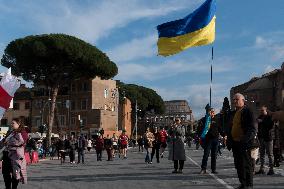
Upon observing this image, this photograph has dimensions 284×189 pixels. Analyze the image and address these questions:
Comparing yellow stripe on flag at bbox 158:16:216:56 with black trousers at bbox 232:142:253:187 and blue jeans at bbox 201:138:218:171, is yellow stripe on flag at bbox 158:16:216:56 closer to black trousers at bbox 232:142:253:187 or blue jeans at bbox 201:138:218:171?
blue jeans at bbox 201:138:218:171

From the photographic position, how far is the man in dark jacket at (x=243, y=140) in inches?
376

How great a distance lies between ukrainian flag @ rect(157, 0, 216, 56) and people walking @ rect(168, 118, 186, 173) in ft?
7.44

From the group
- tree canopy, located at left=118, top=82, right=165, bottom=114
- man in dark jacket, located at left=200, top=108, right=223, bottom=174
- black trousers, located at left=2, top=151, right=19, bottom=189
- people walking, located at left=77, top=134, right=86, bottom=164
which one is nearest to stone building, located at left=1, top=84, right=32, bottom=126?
tree canopy, located at left=118, top=82, right=165, bottom=114

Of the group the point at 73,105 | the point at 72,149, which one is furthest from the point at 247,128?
the point at 73,105

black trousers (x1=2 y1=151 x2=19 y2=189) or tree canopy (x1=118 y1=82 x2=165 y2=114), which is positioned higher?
tree canopy (x1=118 y1=82 x2=165 y2=114)

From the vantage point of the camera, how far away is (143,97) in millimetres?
125812

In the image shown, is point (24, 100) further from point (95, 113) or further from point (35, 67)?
point (35, 67)

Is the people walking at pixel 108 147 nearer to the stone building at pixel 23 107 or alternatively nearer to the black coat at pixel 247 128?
the black coat at pixel 247 128

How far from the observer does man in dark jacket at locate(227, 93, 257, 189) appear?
9.55 metres

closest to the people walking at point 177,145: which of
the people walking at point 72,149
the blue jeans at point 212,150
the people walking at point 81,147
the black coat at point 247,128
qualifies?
the blue jeans at point 212,150

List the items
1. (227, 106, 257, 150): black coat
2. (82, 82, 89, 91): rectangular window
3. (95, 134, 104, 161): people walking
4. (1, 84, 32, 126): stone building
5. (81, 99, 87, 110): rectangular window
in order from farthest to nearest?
(1, 84, 32, 126): stone building < (81, 99, 87, 110): rectangular window < (82, 82, 89, 91): rectangular window < (95, 134, 104, 161): people walking < (227, 106, 257, 150): black coat

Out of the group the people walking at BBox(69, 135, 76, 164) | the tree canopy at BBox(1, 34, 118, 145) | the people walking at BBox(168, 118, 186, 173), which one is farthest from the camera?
the tree canopy at BBox(1, 34, 118, 145)

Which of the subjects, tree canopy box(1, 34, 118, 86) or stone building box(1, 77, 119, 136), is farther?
stone building box(1, 77, 119, 136)

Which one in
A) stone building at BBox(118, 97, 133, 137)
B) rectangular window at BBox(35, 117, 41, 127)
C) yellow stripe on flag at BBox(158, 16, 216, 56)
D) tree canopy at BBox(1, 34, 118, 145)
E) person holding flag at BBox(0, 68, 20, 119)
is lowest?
person holding flag at BBox(0, 68, 20, 119)
